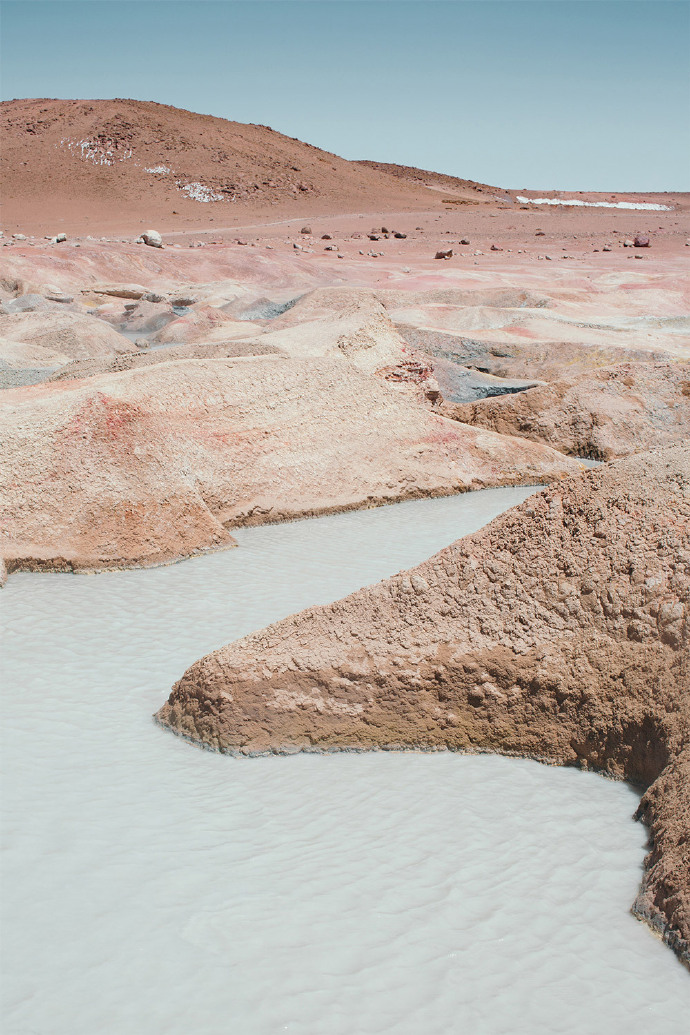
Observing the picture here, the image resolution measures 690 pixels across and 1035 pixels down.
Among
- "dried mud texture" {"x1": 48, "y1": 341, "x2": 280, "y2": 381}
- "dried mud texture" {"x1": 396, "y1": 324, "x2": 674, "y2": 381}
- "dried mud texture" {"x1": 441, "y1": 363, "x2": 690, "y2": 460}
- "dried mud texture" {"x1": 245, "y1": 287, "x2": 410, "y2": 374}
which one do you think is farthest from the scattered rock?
"dried mud texture" {"x1": 441, "y1": 363, "x2": 690, "y2": 460}

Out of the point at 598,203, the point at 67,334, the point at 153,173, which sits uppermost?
the point at 598,203

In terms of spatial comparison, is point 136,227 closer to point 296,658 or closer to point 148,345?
point 148,345

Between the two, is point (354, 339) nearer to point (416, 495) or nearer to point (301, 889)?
point (416, 495)

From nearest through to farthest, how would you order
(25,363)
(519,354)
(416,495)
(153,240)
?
1. (416,495)
2. (25,363)
3. (519,354)
4. (153,240)

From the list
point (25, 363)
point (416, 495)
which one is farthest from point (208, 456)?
point (25, 363)

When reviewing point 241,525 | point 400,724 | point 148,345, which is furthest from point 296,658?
point 148,345

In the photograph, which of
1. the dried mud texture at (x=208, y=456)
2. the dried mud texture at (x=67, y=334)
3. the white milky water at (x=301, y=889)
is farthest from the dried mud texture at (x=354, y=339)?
the dried mud texture at (x=67, y=334)

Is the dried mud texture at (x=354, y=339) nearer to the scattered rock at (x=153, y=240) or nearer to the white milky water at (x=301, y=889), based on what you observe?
the white milky water at (x=301, y=889)
